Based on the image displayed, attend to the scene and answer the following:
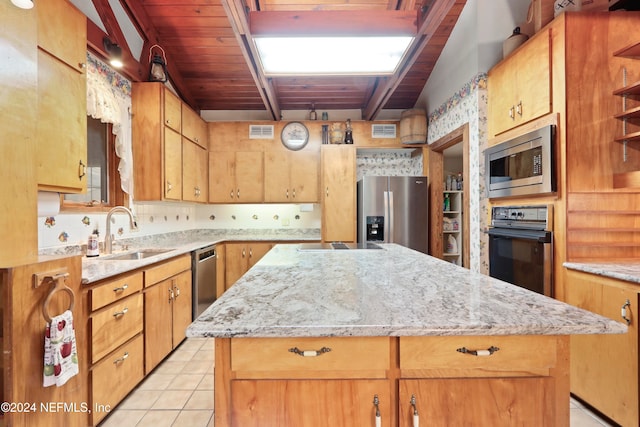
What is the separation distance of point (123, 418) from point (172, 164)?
86.4 inches

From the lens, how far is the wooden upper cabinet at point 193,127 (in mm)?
3387

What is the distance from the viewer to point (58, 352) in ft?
4.24

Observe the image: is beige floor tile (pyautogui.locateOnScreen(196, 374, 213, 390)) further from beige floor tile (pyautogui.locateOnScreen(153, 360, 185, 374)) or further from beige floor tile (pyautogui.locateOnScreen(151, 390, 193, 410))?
beige floor tile (pyautogui.locateOnScreen(153, 360, 185, 374))

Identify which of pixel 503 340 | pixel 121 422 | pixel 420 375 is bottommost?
pixel 121 422

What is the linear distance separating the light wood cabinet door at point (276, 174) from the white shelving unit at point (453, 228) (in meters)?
2.45

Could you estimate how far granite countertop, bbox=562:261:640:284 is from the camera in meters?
1.46

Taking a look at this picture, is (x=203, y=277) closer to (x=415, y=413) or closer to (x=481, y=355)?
(x=415, y=413)

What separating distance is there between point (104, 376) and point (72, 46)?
192 centimetres

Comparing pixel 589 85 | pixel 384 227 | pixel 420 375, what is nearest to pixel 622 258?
pixel 589 85

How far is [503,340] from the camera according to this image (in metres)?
0.83

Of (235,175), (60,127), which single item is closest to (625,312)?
(60,127)

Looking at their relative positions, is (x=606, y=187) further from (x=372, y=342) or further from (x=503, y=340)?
(x=372, y=342)

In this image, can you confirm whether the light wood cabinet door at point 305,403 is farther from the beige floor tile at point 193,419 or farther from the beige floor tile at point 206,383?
the beige floor tile at point 206,383

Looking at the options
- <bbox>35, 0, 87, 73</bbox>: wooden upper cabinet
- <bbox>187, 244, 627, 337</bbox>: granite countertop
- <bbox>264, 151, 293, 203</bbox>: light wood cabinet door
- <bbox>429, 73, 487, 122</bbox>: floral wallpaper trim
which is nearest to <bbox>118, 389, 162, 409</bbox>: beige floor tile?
<bbox>187, 244, 627, 337</bbox>: granite countertop
